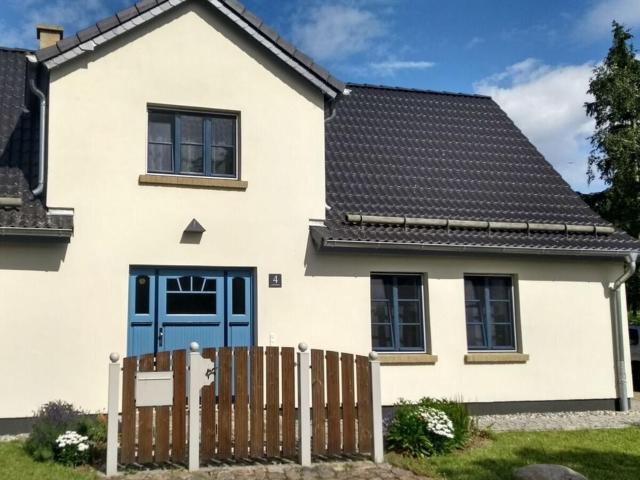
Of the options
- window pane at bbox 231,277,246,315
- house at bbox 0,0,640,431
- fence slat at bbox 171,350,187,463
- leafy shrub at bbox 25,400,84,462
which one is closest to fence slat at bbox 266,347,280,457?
fence slat at bbox 171,350,187,463

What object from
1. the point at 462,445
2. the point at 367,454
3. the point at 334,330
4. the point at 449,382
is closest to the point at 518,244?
the point at 449,382

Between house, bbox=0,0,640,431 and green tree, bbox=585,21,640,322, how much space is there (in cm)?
835

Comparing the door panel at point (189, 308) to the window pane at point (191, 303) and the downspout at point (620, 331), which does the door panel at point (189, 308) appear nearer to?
the window pane at point (191, 303)

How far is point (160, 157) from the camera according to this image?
10852 mm

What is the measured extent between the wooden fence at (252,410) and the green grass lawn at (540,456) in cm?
82

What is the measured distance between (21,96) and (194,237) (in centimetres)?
492

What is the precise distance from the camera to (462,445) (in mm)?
8742

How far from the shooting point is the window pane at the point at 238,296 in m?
10.8

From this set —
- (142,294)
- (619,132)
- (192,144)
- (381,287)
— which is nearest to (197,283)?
(142,294)

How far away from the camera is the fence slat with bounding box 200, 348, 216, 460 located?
767 centimetres

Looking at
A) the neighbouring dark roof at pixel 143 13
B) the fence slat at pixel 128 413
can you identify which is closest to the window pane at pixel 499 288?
the neighbouring dark roof at pixel 143 13

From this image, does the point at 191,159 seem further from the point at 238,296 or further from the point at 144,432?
the point at 144,432

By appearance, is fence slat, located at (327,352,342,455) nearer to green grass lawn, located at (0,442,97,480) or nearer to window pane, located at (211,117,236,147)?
green grass lawn, located at (0,442,97,480)

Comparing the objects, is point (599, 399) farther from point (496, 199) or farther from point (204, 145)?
point (204, 145)
